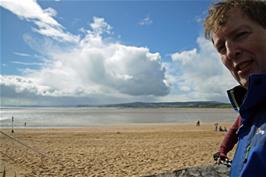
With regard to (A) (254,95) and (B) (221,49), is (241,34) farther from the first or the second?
(A) (254,95)

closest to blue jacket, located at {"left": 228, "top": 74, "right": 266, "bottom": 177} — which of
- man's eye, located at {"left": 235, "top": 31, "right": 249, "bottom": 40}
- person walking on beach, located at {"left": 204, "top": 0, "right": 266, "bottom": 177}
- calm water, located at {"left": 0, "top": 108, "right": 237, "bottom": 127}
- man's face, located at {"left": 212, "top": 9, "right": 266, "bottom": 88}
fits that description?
person walking on beach, located at {"left": 204, "top": 0, "right": 266, "bottom": 177}

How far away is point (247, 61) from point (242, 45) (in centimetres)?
7

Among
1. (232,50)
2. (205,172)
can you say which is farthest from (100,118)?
(232,50)

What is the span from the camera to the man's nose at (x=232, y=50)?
3.83 feet

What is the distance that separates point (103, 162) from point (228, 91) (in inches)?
403

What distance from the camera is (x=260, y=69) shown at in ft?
3.59

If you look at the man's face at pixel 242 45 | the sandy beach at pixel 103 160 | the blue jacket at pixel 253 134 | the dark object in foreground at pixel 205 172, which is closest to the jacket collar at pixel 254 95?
the blue jacket at pixel 253 134

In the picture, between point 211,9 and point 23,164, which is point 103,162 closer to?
point 23,164

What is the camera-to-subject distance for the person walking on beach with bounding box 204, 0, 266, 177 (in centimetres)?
97

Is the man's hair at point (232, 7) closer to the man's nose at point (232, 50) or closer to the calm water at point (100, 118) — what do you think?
the man's nose at point (232, 50)

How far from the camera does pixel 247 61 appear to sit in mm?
1128

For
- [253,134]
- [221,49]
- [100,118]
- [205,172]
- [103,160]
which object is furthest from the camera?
[100,118]

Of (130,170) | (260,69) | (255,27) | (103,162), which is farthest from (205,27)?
(103,162)

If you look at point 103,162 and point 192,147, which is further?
point 192,147
